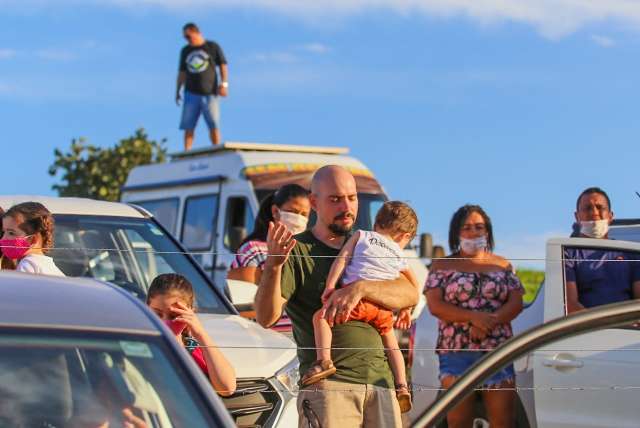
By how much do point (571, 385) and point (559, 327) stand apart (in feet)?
12.0

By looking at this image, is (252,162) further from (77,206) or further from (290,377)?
(290,377)

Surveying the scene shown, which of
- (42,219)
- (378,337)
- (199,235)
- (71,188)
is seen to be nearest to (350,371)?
(378,337)

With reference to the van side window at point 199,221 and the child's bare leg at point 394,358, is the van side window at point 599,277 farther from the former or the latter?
the van side window at point 199,221

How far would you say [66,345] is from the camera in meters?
3.61

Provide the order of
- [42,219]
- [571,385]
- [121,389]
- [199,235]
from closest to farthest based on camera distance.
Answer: [121,389] → [42,219] → [571,385] → [199,235]

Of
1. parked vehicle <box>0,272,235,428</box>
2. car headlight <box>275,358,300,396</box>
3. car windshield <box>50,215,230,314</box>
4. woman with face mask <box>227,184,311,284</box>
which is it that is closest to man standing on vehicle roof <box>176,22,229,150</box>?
woman with face mask <box>227,184,311,284</box>

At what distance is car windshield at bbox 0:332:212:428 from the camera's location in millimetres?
3580

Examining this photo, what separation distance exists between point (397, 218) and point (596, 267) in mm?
1491

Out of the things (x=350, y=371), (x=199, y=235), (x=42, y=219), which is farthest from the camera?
(x=199, y=235)

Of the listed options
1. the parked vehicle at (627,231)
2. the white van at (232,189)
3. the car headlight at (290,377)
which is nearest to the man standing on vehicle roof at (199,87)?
the white van at (232,189)

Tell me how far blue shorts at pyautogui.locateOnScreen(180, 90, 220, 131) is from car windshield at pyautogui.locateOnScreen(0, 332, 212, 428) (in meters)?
14.5

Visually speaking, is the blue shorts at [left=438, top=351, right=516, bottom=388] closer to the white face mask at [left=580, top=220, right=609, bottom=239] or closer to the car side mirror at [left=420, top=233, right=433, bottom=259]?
the white face mask at [left=580, top=220, right=609, bottom=239]

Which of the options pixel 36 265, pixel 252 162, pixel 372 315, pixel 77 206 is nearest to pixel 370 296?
pixel 372 315

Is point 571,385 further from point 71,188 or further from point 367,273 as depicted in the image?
point 71,188
